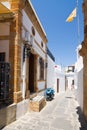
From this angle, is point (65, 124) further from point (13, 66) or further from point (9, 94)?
point (13, 66)

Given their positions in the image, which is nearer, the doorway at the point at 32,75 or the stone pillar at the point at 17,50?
the stone pillar at the point at 17,50

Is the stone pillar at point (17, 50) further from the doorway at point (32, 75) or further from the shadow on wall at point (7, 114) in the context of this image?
the doorway at point (32, 75)

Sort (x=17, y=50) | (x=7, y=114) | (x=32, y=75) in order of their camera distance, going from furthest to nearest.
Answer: (x=32, y=75), (x=17, y=50), (x=7, y=114)

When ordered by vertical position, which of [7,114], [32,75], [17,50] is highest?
[17,50]

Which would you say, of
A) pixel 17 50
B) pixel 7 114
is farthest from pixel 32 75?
pixel 7 114

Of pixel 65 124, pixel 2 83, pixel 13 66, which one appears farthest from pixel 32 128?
pixel 13 66

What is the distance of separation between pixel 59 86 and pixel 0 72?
22314mm

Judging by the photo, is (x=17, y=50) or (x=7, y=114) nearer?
(x=7, y=114)

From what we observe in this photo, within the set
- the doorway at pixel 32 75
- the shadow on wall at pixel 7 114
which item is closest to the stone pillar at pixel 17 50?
the shadow on wall at pixel 7 114

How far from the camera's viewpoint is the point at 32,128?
22.7 ft

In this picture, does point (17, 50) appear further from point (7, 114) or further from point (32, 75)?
point (32, 75)

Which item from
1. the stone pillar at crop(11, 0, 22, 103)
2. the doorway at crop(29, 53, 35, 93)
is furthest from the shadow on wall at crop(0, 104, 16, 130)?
the doorway at crop(29, 53, 35, 93)

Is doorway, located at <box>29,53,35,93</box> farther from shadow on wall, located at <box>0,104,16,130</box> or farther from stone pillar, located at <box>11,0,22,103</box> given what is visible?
shadow on wall, located at <box>0,104,16,130</box>

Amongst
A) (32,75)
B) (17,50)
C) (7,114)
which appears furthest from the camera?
(32,75)
